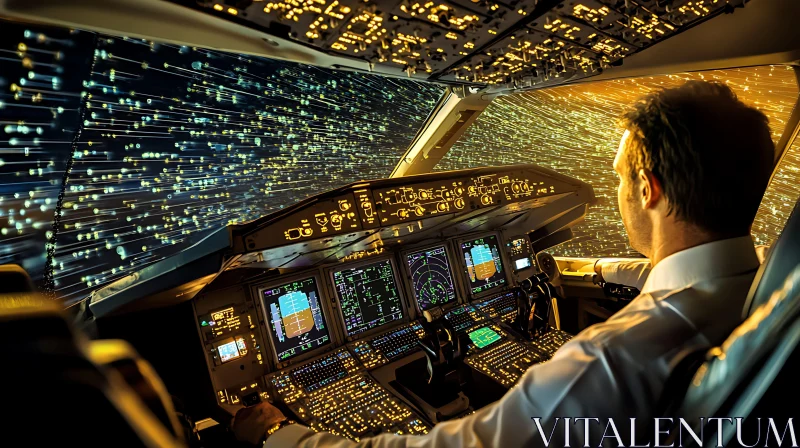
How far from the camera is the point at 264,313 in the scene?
1882 mm

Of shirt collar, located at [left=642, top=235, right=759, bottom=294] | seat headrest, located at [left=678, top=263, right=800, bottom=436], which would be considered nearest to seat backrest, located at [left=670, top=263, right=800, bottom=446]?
seat headrest, located at [left=678, top=263, right=800, bottom=436]

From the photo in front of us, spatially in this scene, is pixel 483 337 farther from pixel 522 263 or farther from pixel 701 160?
pixel 701 160

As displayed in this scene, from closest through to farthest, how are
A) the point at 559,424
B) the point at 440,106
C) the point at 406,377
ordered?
1. the point at 559,424
2. the point at 406,377
3. the point at 440,106

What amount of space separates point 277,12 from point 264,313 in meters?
1.18

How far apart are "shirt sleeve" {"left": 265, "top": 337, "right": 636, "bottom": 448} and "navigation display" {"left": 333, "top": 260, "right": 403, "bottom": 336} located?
134 cm

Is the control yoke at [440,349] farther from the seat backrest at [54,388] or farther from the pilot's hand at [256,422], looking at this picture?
the seat backrest at [54,388]

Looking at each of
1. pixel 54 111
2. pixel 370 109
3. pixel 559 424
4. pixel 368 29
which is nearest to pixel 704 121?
pixel 559 424

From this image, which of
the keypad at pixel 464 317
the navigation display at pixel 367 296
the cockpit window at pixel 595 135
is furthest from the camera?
the cockpit window at pixel 595 135

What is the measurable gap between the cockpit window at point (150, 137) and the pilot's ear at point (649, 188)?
1188 millimetres

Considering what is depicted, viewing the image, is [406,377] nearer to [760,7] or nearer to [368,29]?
[368,29]

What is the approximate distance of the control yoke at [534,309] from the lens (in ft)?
7.55

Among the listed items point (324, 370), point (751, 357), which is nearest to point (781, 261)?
point (751, 357)

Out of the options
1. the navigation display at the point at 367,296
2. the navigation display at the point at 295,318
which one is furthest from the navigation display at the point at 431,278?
the navigation display at the point at 295,318

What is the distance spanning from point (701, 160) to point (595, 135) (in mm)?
2848
